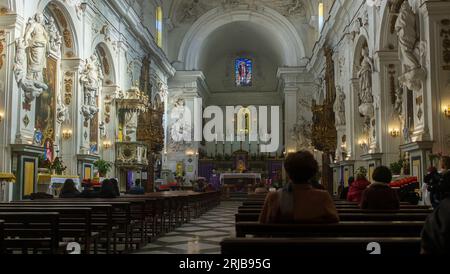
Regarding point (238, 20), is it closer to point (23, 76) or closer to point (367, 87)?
point (367, 87)

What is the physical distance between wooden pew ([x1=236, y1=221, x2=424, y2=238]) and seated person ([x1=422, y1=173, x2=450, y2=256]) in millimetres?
1059

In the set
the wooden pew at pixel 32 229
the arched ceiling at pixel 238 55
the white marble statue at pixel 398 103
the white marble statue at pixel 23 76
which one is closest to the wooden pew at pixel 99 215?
the wooden pew at pixel 32 229

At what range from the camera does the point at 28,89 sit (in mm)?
11344

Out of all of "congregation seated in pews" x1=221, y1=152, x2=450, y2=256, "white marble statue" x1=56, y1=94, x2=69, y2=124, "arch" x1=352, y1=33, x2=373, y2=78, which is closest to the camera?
"congregation seated in pews" x1=221, y1=152, x2=450, y2=256

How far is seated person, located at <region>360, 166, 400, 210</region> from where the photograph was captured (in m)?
5.03

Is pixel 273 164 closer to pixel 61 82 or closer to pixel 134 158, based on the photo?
pixel 134 158

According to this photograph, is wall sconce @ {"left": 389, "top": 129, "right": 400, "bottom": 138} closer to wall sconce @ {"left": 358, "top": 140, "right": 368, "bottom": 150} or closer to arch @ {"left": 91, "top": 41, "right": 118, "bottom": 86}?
wall sconce @ {"left": 358, "top": 140, "right": 368, "bottom": 150}

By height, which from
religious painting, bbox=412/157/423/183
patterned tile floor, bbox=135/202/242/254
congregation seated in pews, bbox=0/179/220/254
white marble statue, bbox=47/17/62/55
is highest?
white marble statue, bbox=47/17/62/55

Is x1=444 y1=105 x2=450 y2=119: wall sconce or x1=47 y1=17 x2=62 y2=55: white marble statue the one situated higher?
x1=47 y1=17 x2=62 y2=55: white marble statue

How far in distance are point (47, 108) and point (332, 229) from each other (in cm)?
1154

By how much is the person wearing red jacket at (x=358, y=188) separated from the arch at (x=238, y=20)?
2336 cm

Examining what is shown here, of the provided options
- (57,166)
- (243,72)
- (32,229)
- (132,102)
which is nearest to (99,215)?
(32,229)

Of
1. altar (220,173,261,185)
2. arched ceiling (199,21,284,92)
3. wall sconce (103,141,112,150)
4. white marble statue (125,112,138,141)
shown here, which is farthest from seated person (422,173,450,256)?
arched ceiling (199,21,284,92)

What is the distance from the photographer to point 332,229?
125 inches
